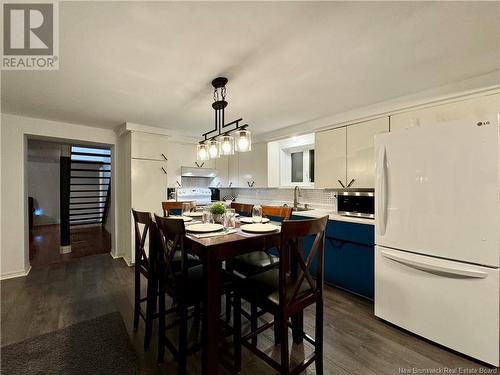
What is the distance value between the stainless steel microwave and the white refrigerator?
53 cm

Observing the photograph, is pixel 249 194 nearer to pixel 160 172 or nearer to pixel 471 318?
pixel 160 172

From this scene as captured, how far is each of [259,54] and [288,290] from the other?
1589 millimetres

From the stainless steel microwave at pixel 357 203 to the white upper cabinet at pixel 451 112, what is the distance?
789 mm

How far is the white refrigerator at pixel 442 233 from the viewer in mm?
1451

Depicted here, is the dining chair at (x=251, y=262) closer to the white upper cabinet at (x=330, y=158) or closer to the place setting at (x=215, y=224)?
the place setting at (x=215, y=224)

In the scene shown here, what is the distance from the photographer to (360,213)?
99.4 inches

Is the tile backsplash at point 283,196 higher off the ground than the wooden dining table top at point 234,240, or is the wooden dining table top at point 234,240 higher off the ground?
the tile backsplash at point 283,196

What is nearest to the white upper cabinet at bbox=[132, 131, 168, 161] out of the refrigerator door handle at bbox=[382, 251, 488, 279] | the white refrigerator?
the white refrigerator

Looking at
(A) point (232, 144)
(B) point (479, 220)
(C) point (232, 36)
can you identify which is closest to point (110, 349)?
(A) point (232, 144)

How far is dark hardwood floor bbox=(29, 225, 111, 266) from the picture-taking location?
374 cm

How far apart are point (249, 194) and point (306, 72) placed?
302cm

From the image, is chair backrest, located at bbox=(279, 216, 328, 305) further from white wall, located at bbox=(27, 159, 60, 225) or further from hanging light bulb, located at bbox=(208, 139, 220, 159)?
white wall, located at bbox=(27, 159, 60, 225)

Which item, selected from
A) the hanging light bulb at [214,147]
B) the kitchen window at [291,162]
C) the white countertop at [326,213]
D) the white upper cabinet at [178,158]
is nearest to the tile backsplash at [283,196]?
the white countertop at [326,213]

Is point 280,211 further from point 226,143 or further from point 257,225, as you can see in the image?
point 226,143
